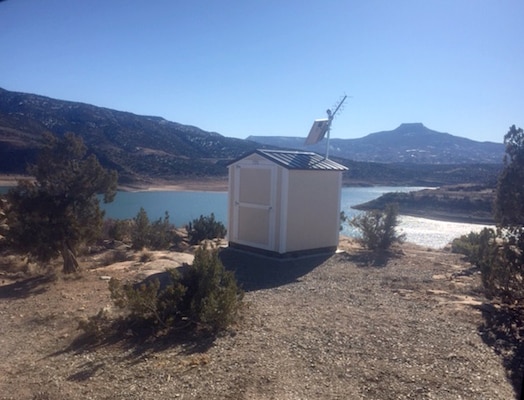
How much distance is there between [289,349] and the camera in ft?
17.4

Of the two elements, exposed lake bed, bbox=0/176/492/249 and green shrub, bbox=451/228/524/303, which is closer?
green shrub, bbox=451/228/524/303

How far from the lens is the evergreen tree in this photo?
906 centimetres

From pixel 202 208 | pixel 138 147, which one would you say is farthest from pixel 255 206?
pixel 138 147

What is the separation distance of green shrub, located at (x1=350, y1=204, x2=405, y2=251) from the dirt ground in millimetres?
4843

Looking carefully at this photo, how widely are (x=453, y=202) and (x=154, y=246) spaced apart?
17.1 m

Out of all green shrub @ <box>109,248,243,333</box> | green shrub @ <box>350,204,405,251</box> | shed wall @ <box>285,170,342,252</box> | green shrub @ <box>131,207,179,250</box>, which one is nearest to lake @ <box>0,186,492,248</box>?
green shrub @ <box>350,204,405,251</box>

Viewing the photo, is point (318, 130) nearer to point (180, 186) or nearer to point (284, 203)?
point (284, 203)

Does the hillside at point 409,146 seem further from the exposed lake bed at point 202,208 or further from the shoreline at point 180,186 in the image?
the exposed lake bed at point 202,208

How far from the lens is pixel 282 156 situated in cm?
1210

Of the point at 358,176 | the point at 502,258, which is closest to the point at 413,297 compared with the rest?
the point at 502,258

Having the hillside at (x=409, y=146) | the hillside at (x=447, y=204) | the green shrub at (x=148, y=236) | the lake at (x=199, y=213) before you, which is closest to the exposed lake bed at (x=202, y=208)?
the lake at (x=199, y=213)

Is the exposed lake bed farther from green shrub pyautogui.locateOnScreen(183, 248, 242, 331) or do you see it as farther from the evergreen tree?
green shrub pyautogui.locateOnScreen(183, 248, 242, 331)

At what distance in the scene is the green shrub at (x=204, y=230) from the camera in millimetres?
15148

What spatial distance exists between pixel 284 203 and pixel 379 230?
3822 millimetres
